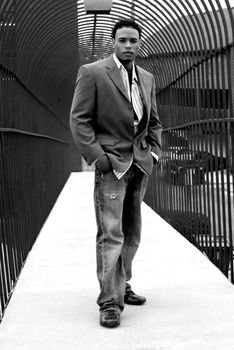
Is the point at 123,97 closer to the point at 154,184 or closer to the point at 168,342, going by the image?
the point at 168,342

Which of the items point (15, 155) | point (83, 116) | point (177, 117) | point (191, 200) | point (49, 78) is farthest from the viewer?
point (49, 78)

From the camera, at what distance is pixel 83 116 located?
4.25m

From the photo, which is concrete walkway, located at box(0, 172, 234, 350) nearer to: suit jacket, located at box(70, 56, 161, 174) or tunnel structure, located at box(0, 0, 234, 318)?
tunnel structure, located at box(0, 0, 234, 318)

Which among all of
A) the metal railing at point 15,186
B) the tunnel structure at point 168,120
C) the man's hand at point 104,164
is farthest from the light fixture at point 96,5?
the man's hand at point 104,164

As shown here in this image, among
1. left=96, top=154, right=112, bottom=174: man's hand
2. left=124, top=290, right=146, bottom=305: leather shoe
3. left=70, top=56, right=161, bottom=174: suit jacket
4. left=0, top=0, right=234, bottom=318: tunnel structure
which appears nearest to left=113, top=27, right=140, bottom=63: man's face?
left=70, top=56, right=161, bottom=174: suit jacket

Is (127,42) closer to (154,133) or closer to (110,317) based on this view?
(154,133)

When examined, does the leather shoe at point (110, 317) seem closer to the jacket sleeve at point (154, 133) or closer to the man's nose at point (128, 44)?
the jacket sleeve at point (154, 133)

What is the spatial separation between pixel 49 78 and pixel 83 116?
11241 mm

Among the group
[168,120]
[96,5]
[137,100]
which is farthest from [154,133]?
[168,120]

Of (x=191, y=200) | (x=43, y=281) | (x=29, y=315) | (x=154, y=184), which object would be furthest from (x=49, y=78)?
(x=29, y=315)

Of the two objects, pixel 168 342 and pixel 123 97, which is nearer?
pixel 168 342

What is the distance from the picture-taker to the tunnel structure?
18.7 feet

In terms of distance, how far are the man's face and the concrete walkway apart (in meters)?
1.67

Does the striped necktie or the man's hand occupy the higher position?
the striped necktie
